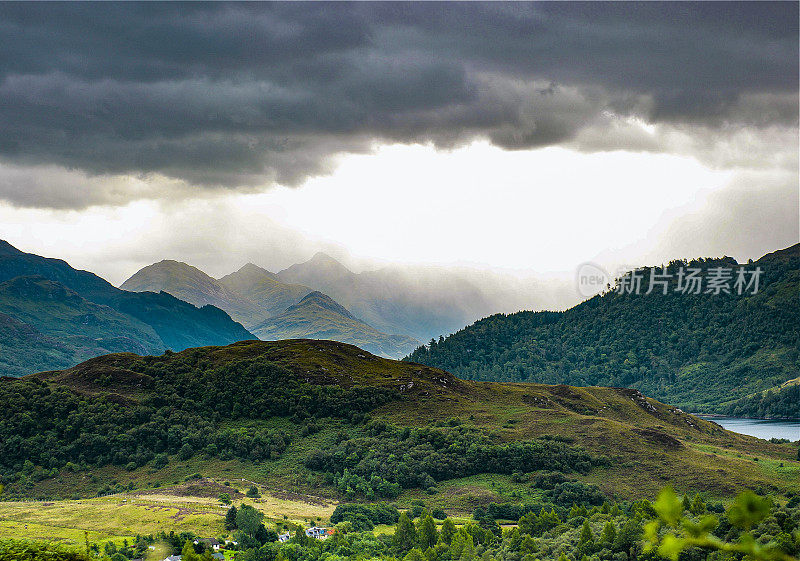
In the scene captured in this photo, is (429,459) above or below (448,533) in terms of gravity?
above

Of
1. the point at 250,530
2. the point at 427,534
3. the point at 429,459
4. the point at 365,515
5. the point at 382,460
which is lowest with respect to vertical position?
the point at 250,530

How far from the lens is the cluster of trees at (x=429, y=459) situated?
16550 cm

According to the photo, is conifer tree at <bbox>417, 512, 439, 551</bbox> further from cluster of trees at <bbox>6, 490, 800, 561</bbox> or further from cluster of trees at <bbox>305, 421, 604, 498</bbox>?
cluster of trees at <bbox>305, 421, 604, 498</bbox>

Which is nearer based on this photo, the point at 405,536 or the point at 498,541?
the point at 498,541

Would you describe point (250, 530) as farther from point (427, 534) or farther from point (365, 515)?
point (427, 534)

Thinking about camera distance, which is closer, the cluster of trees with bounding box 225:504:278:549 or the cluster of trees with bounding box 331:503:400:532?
the cluster of trees with bounding box 225:504:278:549

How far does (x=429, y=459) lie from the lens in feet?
568

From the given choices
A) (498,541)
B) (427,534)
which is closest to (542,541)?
(498,541)

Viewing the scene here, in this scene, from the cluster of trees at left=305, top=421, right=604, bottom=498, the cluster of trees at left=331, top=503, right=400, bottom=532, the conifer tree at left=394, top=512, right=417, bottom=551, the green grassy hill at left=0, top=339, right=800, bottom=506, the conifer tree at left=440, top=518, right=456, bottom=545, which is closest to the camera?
the conifer tree at left=394, top=512, right=417, bottom=551

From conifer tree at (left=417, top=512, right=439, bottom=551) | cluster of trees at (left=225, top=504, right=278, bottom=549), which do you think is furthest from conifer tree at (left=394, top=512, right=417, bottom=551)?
cluster of trees at (left=225, top=504, right=278, bottom=549)

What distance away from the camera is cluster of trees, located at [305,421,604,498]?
6516 inches

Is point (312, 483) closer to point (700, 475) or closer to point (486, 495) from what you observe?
point (486, 495)

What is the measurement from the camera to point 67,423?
194125 millimetres

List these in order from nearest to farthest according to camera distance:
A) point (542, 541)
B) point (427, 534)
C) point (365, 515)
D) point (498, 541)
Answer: point (542, 541) → point (498, 541) → point (427, 534) → point (365, 515)
